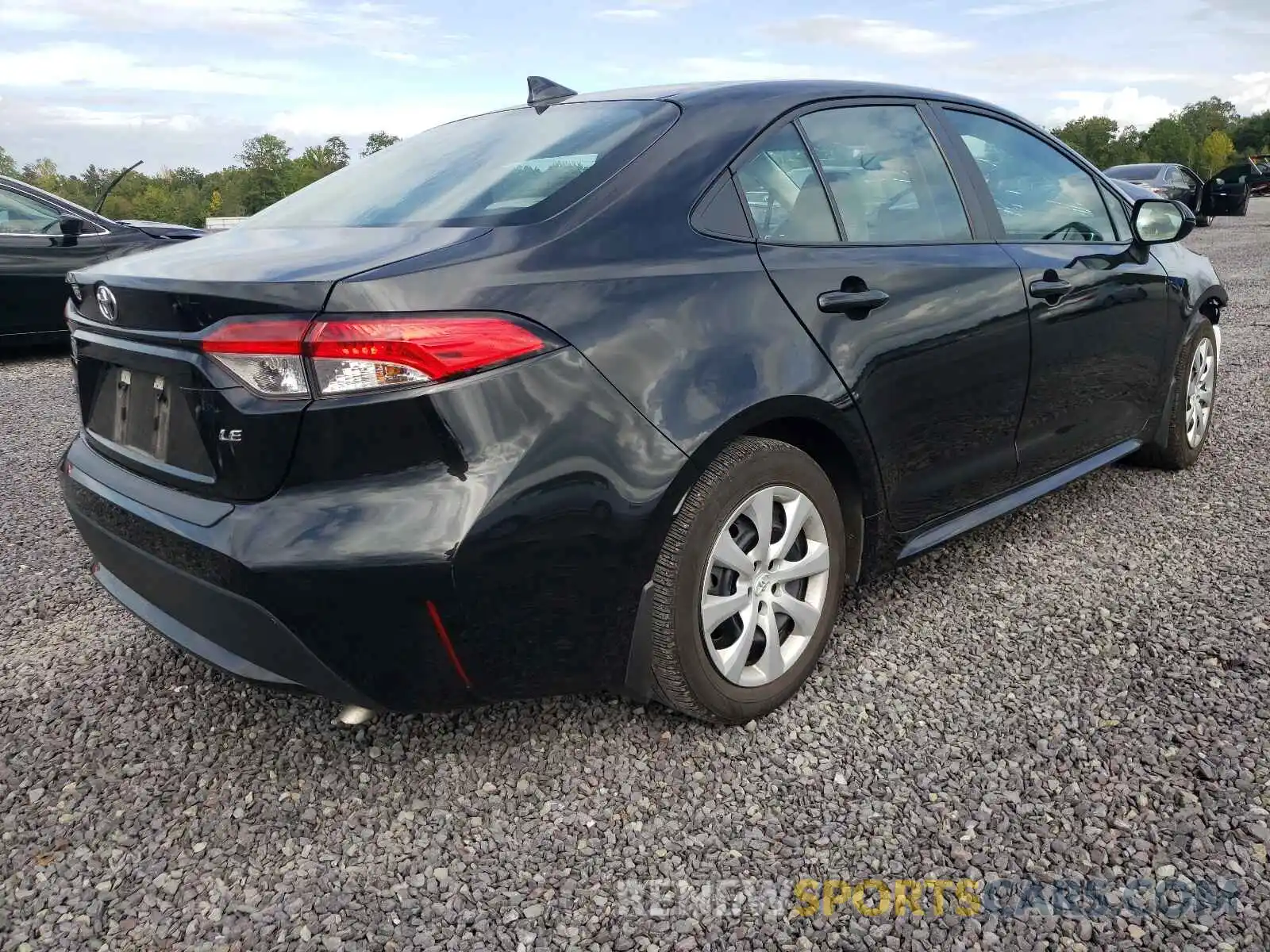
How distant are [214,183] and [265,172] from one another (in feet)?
17.1

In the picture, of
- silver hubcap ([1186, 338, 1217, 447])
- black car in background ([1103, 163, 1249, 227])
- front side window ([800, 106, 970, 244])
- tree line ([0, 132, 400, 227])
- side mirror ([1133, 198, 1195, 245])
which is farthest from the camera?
tree line ([0, 132, 400, 227])

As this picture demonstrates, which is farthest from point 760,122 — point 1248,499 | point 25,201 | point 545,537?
point 25,201

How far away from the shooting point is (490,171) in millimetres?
2500

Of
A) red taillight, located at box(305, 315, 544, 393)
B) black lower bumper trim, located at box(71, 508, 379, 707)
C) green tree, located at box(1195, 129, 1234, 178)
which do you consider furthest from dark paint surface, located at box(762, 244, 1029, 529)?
green tree, located at box(1195, 129, 1234, 178)

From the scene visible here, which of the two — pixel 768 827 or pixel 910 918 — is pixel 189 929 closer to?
pixel 768 827

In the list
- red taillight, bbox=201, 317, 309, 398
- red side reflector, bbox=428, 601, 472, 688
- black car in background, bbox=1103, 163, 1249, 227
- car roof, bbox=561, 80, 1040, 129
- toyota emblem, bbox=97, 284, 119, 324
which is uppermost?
black car in background, bbox=1103, 163, 1249, 227

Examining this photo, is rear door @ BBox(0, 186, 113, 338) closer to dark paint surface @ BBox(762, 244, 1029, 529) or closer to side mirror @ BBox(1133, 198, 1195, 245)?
dark paint surface @ BBox(762, 244, 1029, 529)

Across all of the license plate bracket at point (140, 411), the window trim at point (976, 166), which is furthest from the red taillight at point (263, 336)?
the window trim at point (976, 166)

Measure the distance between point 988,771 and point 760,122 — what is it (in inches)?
67.3

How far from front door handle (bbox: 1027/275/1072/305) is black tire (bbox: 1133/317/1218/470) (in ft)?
4.03

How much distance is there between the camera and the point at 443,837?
2.17 meters

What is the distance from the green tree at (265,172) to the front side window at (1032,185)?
75.1 m

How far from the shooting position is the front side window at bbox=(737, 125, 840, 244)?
252 cm

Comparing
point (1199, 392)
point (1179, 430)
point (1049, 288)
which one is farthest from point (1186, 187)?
point (1049, 288)
